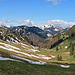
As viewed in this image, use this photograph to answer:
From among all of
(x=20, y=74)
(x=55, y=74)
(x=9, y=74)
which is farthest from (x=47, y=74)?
(x=9, y=74)

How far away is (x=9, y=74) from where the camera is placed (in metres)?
25.4

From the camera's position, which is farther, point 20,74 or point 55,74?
point 55,74

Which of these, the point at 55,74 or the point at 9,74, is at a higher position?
the point at 9,74

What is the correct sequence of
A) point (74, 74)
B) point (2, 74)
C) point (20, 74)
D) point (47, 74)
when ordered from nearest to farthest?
point (2, 74) → point (20, 74) → point (47, 74) → point (74, 74)

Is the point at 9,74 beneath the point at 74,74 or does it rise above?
above

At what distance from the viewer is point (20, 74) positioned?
26.9 m

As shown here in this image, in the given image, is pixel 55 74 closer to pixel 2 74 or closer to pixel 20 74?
pixel 20 74

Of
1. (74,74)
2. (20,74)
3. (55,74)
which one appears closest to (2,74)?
(20,74)

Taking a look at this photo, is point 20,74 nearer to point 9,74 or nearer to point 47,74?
point 9,74

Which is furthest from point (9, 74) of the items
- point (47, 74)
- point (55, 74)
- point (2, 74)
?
point (55, 74)

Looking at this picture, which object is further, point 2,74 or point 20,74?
point 20,74

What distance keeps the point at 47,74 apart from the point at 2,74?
40.9 ft

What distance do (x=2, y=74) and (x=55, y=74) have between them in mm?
15063

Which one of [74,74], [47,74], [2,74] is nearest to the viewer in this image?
[2,74]
